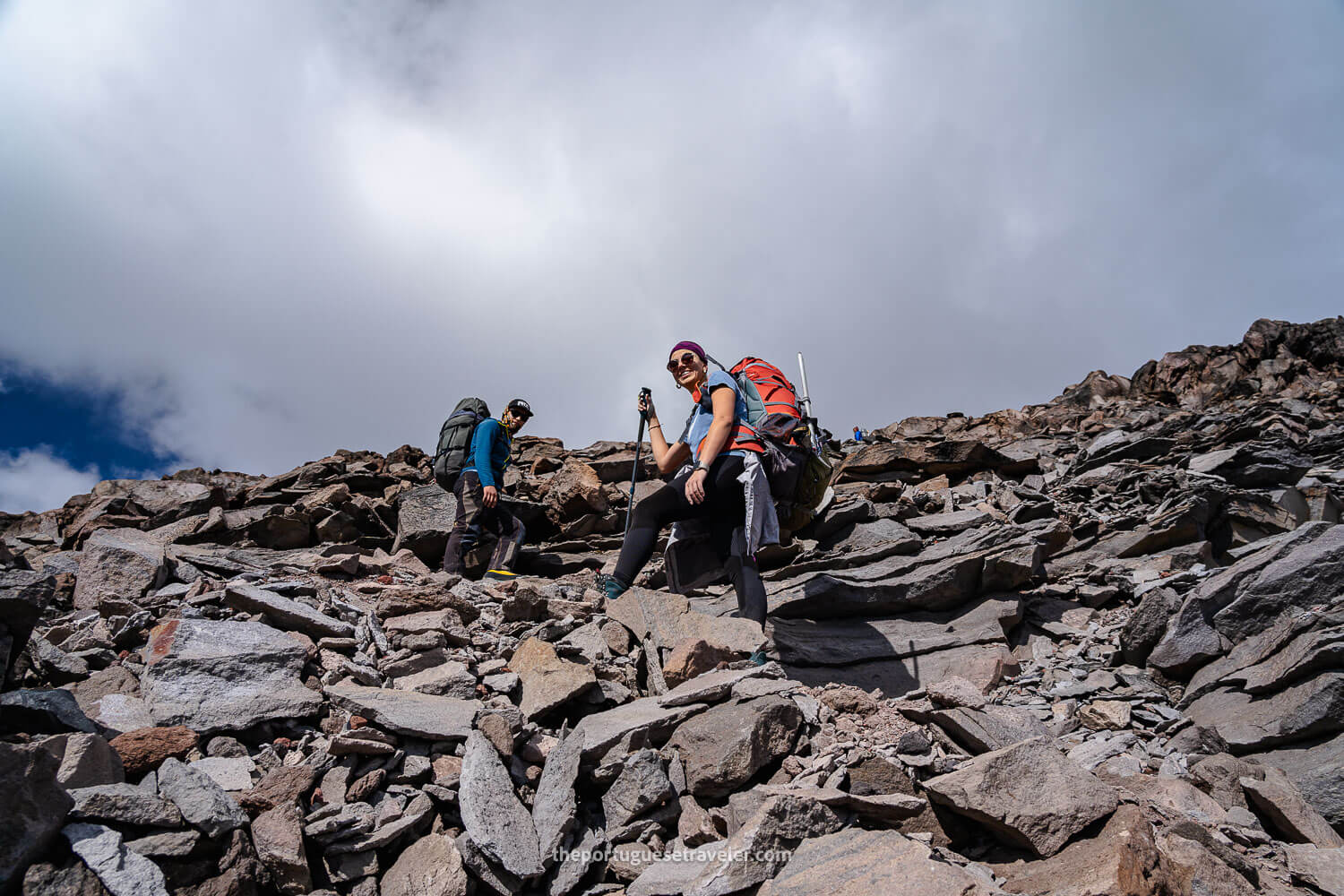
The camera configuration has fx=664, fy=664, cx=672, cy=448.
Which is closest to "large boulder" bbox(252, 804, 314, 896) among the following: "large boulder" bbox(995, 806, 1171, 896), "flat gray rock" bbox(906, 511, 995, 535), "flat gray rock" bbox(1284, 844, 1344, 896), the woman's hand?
"large boulder" bbox(995, 806, 1171, 896)

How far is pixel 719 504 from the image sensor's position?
246 inches

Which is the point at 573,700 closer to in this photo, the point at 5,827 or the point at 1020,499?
the point at 5,827

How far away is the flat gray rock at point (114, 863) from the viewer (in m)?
2.90

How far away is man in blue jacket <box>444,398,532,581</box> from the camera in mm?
10422

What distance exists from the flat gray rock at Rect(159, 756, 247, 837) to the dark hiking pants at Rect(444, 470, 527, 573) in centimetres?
674

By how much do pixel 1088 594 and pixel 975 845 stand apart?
6.09 meters

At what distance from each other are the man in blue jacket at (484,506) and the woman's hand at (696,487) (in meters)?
5.22

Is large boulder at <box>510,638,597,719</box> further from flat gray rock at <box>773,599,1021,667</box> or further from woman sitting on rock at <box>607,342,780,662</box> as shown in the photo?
flat gray rock at <box>773,599,1021,667</box>

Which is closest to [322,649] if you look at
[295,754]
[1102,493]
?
[295,754]

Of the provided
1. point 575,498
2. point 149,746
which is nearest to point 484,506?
point 575,498

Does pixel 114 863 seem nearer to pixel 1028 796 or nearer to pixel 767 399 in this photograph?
pixel 1028 796

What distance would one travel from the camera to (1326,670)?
16.0ft

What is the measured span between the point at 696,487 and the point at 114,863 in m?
4.29

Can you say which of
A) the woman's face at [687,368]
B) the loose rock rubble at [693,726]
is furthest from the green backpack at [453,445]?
the woman's face at [687,368]
